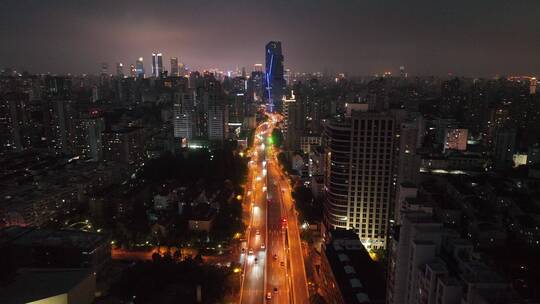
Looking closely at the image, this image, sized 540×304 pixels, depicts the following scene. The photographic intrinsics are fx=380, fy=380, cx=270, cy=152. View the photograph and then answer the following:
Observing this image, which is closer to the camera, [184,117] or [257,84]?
[184,117]

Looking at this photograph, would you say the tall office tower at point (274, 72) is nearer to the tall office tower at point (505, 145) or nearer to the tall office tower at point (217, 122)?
the tall office tower at point (217, 122)

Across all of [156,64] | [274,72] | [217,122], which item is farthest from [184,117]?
[156,64]

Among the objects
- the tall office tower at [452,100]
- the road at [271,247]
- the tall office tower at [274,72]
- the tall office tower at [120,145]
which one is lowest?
the road at [271,247]

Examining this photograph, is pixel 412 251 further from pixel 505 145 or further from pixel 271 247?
pixel 505 145

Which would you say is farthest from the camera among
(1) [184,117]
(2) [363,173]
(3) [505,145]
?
(1) [184,117]

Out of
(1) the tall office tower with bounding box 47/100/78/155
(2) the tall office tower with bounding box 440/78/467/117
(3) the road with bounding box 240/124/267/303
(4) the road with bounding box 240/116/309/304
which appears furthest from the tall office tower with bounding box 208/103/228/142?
(2) the tall office tower with bounding box 440/78/467/117

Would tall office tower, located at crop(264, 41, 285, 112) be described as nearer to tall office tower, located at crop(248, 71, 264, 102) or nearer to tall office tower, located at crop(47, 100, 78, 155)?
tall office tower, located at crop(248, 71, 264, 102)

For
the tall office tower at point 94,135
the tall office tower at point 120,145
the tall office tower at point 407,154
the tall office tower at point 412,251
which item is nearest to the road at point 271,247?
the tall office tower at point 412,251

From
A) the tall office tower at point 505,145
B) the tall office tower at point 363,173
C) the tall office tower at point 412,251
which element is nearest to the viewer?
the tall office tower at point 412,251

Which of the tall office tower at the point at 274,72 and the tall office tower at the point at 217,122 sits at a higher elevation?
the tall office tower at the point at 274,72
